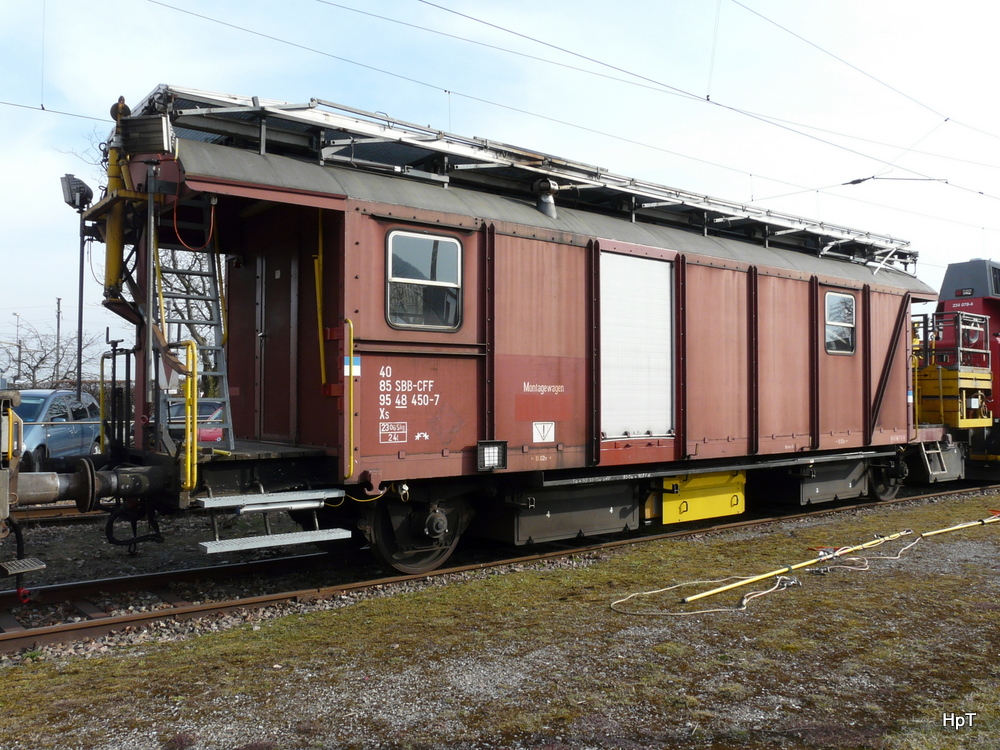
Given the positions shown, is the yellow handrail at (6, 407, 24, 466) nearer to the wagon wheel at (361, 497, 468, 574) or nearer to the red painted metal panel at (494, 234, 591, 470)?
the wagon wheel at (361, 497, 468, 574)

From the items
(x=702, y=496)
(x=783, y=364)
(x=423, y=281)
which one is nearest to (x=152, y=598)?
(x=423, y=281)

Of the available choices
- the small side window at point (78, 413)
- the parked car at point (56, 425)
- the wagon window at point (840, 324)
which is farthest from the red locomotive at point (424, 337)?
the small side window at point (78, 413)

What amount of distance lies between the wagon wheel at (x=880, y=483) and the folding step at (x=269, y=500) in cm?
957

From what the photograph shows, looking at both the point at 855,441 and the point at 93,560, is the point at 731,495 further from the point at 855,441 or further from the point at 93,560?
the point at 93,560

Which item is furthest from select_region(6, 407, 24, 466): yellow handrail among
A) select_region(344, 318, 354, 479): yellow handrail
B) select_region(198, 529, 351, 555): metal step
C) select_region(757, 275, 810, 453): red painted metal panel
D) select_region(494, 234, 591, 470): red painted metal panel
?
select_region(757, 275, 810, 453): red painted metal panel

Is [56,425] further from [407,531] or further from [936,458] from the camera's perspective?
[936,458]

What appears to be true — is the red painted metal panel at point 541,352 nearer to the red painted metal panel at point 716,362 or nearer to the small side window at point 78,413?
the red painted metal panel at point 716,362

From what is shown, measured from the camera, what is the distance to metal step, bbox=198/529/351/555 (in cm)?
587

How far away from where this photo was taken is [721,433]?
9.63 meters

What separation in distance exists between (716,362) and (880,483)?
17.1 feet

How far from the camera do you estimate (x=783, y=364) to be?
1045 centimetres

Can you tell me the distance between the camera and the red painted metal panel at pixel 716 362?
30.6 feet

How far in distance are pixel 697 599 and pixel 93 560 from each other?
621 centimetres

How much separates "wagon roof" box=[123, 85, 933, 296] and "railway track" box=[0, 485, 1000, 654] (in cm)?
332
